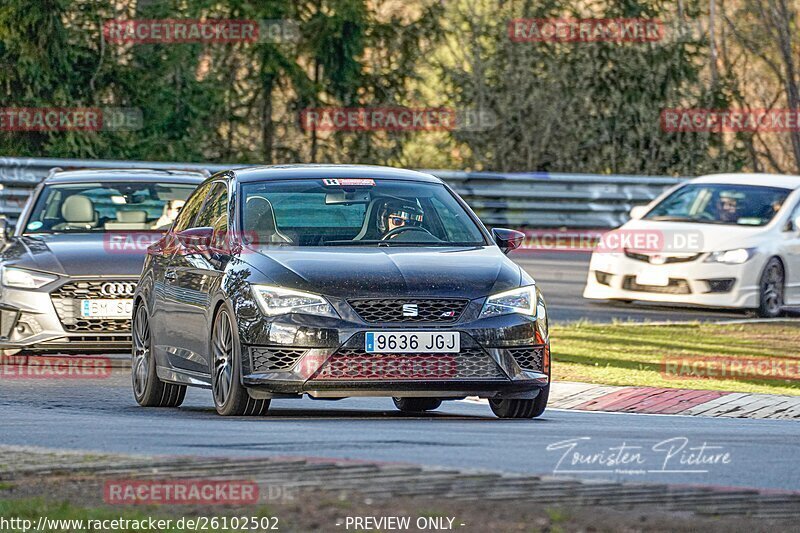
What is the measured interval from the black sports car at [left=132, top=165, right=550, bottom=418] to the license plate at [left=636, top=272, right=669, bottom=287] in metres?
8.32

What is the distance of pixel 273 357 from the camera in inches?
419

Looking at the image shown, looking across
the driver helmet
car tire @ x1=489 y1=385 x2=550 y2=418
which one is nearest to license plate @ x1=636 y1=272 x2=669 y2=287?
the driver helmet

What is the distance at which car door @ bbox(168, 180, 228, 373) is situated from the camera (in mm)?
11492

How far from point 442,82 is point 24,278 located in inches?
730

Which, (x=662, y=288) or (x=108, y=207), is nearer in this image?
(x=108, y=207)

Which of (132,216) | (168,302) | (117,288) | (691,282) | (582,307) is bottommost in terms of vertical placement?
(582,307)

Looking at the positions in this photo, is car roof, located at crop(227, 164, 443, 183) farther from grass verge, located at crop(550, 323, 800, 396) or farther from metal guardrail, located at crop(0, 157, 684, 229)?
metal guardrail, located at crop(0, 157, 684, 229)

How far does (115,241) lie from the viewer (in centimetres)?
1565

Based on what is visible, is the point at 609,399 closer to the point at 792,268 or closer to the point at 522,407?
the point at 522,407

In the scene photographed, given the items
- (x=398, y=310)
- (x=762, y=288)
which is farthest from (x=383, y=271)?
(x=762, y=288)

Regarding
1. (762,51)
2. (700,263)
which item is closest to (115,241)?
(700,263)

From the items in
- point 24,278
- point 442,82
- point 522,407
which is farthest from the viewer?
point 442,82

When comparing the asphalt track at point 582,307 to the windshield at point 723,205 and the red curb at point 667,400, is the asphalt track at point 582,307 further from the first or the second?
the red curb at point 667,400

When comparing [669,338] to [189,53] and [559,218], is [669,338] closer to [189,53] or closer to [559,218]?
[559,218]
